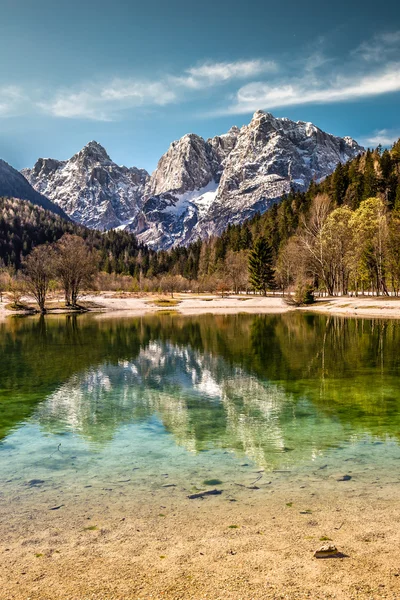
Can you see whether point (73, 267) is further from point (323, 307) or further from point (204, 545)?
point (204, 545)

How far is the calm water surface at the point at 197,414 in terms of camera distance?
960 cm

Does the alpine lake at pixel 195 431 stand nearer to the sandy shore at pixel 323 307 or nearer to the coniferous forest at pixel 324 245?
Result: the sandy shore at pixel 323 307

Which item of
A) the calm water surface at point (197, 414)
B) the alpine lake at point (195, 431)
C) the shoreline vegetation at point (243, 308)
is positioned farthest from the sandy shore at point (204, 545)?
the shoreline vegetation at point (243, 308)

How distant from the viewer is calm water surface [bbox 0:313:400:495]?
378 inches

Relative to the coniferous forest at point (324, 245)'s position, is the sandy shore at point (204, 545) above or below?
below

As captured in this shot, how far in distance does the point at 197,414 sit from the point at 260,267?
106 metres

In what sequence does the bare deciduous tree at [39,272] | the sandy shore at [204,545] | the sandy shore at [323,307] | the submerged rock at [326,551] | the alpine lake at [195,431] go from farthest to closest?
the bare deciduous tree at [39,272] < the sandy shore at [323,307] < the alpine lake at [195,431] < the submerged rock at [326,551] < the sandy shore at [204,545]

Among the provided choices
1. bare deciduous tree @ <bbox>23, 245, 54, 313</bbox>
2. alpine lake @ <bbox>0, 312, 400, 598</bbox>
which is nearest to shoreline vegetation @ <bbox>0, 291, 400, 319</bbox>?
bare deciduous tree @ <bbox>23, 245, 54, 313</bbox>

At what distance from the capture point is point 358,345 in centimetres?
3006

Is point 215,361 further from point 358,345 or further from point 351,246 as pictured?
point 351,246

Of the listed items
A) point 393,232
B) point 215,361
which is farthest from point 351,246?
point 215,361

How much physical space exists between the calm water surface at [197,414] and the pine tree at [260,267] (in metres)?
87.7

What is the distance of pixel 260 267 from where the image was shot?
117938 millimetres

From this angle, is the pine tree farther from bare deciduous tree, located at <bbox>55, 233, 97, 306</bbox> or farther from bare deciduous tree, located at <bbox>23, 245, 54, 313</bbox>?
bare deciduous tree, located at <bbox>23, 245, 54, 313</bbox>
